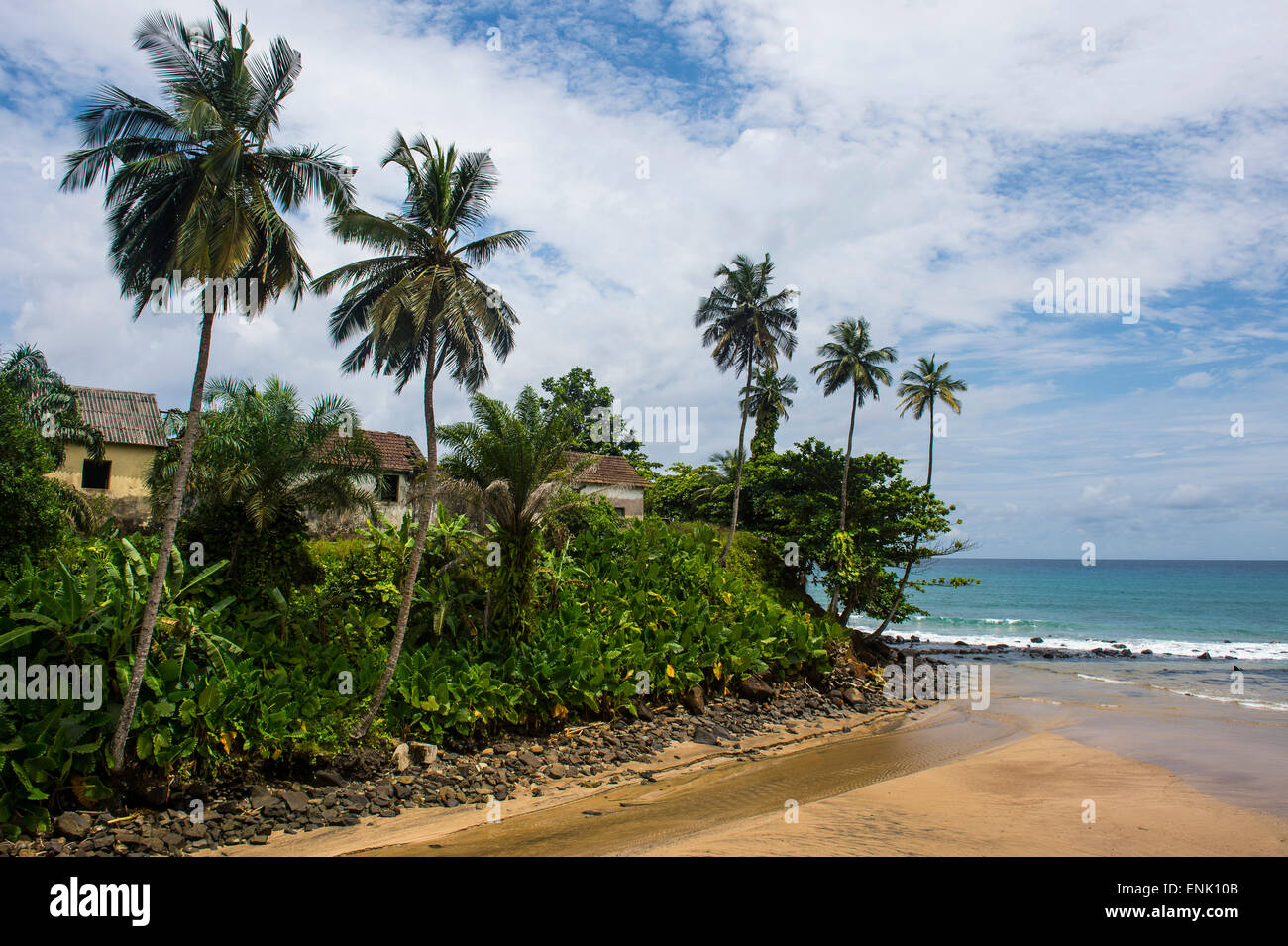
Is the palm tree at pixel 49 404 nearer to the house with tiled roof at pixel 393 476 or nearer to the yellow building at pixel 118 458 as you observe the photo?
the yellow building at pixel 118 458

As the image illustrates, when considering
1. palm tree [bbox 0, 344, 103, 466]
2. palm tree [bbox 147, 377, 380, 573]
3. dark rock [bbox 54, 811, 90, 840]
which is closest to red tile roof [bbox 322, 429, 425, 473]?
palm tree [bbox 0, 344, 103, 466]

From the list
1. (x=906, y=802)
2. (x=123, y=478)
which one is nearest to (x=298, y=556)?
(x=906, y=802)

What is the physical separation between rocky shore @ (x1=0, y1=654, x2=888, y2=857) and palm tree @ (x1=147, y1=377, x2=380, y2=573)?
6.14 meters

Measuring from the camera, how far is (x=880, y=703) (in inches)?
931

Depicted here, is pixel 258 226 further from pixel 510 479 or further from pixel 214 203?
pixel 510 479

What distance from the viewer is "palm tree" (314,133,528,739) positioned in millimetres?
13789

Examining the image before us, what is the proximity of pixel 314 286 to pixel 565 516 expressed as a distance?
900 centimetres

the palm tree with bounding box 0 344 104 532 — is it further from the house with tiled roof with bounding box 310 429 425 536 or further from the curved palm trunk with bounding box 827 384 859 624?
the curved palm trunk with bounding box 827 384 859 624

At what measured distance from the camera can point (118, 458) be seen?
28609 millimetres

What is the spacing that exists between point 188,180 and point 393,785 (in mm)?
9927

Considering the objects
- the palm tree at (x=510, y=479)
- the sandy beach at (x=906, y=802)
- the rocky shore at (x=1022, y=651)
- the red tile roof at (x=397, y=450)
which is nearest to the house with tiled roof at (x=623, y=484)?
the red tile roof at (x=397, y=450)

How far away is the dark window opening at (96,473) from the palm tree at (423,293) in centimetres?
1895

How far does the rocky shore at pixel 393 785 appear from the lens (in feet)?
34.2
